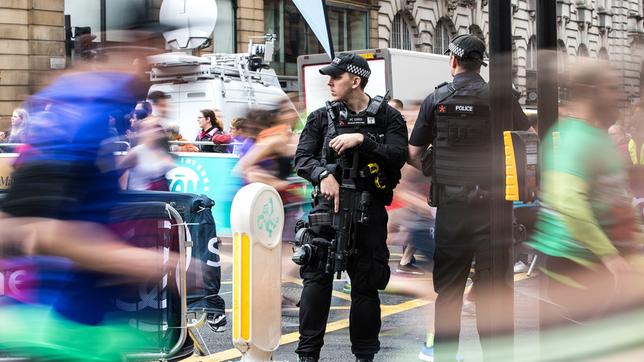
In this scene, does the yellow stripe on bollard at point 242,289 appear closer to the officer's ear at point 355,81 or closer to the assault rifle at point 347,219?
the assault rifle at point 347,219

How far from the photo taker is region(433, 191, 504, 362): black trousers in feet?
17.1

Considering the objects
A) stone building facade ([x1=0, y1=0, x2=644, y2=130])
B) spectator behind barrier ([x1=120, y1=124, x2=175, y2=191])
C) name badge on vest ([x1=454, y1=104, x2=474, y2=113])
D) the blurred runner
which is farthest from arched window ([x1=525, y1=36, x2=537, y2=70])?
spectator behind barrier ([x1=120, y1=124, x2=175, y2=191])

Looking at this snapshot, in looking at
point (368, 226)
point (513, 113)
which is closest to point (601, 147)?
point (513, 113)

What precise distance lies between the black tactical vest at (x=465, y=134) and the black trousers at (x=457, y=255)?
0.44 feet

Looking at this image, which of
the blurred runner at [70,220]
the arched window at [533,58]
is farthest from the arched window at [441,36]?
the blurred runner at [70,220]

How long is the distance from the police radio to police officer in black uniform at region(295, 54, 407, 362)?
2.47 ft

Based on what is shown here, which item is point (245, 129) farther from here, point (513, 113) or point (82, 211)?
point (82, 211)

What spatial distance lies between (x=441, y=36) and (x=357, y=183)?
3230 cm

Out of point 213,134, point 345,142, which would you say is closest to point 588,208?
point 345,142

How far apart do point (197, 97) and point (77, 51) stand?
14.1 meters

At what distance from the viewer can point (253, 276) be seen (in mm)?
4945

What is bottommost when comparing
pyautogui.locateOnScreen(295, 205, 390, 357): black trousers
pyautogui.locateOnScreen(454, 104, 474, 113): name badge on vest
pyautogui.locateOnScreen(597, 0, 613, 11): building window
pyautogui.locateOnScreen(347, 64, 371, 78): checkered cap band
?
pyautogui.locateOnScreen(295, 205, 390, 357): black trousers

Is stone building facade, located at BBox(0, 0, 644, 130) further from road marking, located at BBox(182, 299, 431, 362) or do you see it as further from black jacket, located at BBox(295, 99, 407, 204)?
black jacket, located at BBox(295, 99, 407, 204)

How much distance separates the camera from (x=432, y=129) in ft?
17.6
